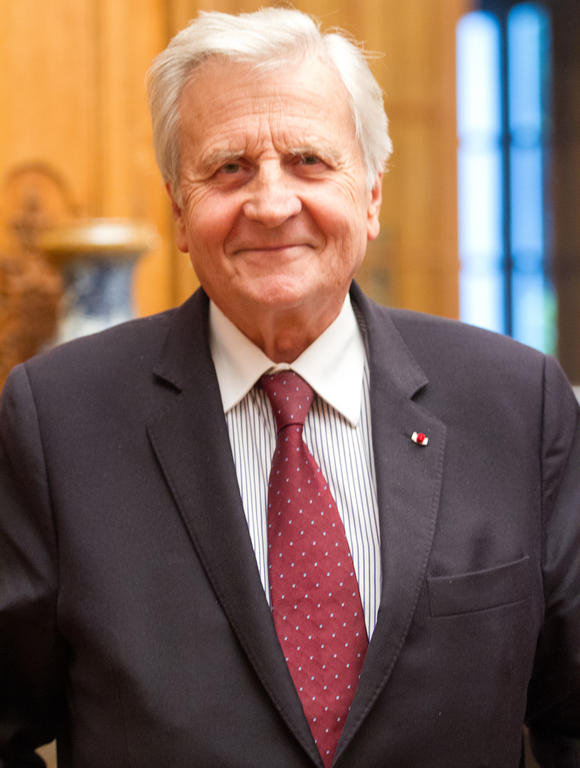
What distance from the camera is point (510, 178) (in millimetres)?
11461

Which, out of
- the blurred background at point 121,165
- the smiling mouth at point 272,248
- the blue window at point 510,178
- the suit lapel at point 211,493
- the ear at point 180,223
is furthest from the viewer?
the blue window at point 510,178

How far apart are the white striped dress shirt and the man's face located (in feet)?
0.31

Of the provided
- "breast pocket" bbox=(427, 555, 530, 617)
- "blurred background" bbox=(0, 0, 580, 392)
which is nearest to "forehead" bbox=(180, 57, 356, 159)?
"breast pocket" bbox=(427, 555, 530, 617)

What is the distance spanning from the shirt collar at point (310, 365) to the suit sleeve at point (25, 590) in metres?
0.30

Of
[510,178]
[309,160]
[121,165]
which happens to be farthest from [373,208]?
[510,178]

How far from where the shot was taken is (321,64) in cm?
156

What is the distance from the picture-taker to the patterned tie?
4.75ft

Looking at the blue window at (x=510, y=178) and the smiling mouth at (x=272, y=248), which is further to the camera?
the blue window at (x=510, y=178)

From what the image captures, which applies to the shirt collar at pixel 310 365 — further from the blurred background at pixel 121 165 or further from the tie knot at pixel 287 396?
the blurred background at pixel 121 165

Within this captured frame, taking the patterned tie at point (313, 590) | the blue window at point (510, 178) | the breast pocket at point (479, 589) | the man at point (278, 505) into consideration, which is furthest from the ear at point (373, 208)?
the blue window at point (510, 178)

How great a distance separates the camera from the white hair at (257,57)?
1.54m

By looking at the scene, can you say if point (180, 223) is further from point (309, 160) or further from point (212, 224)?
point (309, 160)

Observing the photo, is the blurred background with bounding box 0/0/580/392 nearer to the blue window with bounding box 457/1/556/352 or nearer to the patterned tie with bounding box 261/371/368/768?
the patterned tie with bounding box 261/371/368/768

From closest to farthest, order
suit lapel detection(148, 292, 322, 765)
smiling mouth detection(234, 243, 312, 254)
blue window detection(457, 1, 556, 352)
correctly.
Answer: suit lapel detection(148, 292, 322, 765) → smiling mouth detection(234, 243, 312, 254) → blue window detection(457, 1, 556, 352)
